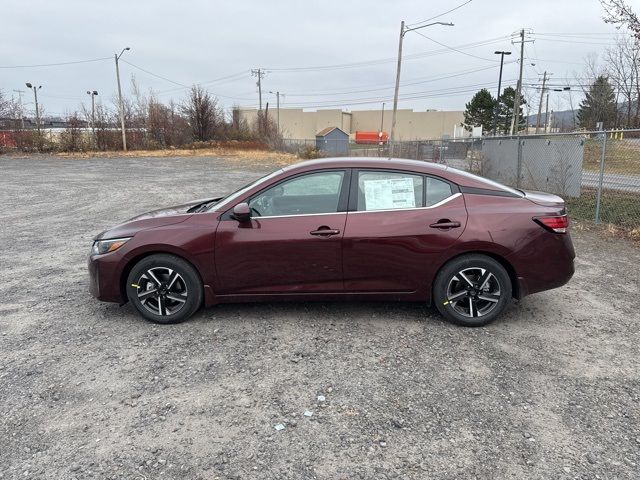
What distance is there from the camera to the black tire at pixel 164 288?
4359mm

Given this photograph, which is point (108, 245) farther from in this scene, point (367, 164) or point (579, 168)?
point (579, 168)

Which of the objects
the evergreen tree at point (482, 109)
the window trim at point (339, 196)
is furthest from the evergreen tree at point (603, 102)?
the window trim at point (339, 196)

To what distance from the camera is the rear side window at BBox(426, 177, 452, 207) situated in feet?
14.3

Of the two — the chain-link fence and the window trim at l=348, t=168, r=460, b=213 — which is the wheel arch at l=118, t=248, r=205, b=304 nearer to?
the window trim at l=348, t=168, r=460, b=213

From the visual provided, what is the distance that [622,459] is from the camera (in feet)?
8.62

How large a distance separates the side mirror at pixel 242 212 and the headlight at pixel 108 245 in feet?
3.38

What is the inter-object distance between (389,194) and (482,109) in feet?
231

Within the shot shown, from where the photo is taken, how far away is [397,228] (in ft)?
13.9

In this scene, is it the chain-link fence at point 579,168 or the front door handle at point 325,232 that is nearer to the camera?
the front door handle at point 325,232

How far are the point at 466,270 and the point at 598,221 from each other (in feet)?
20.1

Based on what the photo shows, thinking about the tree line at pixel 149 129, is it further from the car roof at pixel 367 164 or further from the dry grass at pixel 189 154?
the car roof at pixel 367 164

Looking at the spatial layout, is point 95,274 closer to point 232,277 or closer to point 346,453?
point 232,277

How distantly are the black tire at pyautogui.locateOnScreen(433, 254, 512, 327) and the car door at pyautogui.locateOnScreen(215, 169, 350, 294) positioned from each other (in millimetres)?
957

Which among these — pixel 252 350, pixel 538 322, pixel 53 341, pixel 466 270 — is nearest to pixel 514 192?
pixel 466 270
